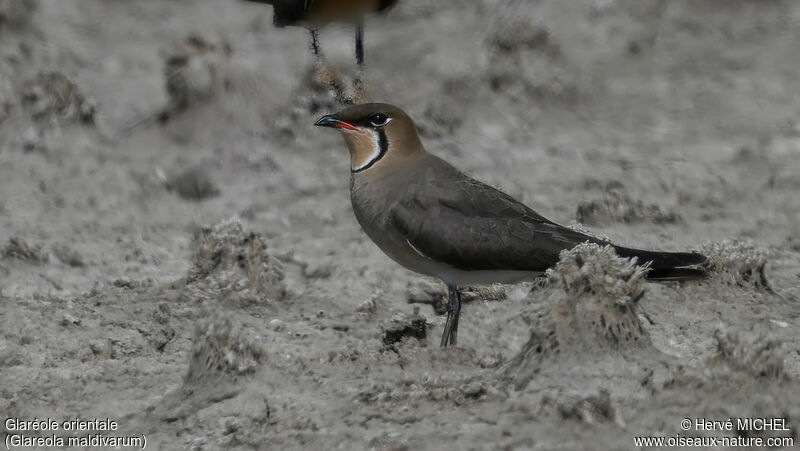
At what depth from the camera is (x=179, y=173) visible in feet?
24.8

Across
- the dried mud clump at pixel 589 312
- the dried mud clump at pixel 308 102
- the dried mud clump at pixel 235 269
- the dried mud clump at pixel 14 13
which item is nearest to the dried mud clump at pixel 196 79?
the dried mud clump at pixel 308 102

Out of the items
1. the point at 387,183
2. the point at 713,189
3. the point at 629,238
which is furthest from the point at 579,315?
the point at 713,189

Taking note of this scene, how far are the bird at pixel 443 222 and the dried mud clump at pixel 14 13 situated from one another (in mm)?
4868

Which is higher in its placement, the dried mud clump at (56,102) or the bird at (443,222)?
the dried mud clump at (56,102)

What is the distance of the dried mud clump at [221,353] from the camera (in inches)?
176

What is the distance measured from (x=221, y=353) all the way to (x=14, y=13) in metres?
5.45

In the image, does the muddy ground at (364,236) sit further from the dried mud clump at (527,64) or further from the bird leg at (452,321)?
the bird leg at (452,321)

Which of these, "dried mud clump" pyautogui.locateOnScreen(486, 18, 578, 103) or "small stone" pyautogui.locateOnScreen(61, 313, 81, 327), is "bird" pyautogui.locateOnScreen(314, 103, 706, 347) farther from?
"dried mud clump" pyautogui.locateOnScreen(486, 18, 578, 103)

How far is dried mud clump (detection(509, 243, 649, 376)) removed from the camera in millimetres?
4133

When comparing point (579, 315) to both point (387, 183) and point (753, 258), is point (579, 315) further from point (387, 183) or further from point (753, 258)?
point (753, 258)

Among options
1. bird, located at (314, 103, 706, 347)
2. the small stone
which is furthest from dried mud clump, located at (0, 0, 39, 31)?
bird, located at (314, 103, 706, 347)

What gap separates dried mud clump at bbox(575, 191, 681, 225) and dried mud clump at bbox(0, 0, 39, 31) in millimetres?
4744

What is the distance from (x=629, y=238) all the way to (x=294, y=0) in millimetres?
2422

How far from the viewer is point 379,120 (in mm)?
5062
